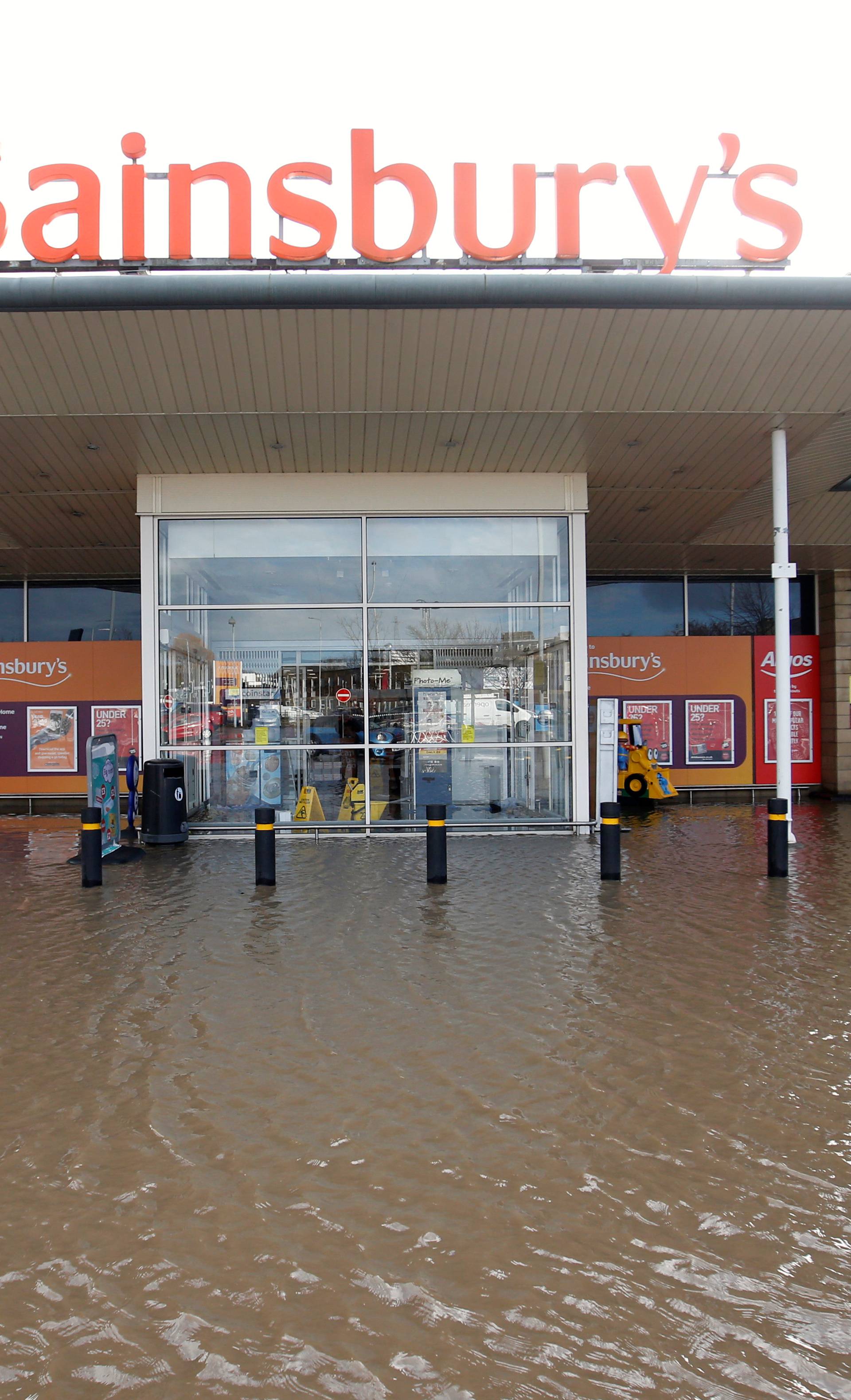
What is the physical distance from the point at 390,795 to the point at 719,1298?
10456 mm

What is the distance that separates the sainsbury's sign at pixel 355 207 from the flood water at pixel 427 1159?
684cm

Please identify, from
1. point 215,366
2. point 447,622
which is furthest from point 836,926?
point 215,366

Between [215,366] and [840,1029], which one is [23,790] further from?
[840,1029]

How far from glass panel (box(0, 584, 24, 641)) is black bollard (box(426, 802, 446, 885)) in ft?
40.0

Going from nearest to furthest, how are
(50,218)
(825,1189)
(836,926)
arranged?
1. (825,1189)
2. (836,926)
3. (50,218)

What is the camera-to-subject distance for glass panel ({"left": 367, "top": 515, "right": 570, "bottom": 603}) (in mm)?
13250

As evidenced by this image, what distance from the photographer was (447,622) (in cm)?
1333

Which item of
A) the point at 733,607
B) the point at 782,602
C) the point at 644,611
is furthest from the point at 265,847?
the point at 733,607

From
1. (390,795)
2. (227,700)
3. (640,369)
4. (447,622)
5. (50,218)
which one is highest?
(50,218)

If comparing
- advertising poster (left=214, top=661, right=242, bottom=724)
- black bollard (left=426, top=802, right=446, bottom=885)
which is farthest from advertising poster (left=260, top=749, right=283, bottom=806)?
black bollard (left=426, top=802, right=446, bottom=885)

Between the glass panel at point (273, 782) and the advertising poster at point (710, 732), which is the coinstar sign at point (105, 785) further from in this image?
the advertising poster at point (710, 732)

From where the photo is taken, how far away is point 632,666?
60.0 ft

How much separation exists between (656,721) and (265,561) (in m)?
8.69

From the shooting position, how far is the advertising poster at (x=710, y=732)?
719 inches
